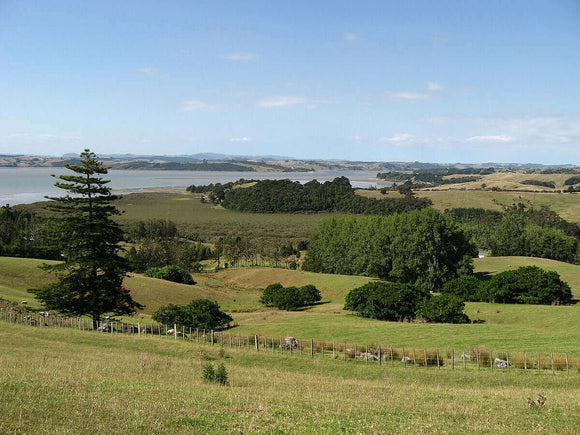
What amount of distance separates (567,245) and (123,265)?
104 m

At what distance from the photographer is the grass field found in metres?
37.0

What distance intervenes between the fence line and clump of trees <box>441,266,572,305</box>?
90.9 feet

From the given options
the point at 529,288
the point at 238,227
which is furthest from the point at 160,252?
the point at 529,288

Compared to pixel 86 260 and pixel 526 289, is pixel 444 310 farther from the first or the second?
pixel 86 260

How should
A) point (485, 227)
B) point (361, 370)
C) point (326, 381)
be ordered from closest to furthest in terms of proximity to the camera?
1. point (326, 381)
2. point (361, 370)
3. point (485, 227)

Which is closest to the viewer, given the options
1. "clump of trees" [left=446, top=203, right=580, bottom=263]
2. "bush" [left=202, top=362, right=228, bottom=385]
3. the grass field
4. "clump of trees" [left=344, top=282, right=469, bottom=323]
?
"bush" [left=202, top=362, right=228, bottom=385]

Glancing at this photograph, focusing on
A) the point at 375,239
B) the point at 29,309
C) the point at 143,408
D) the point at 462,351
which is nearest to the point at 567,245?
the point at 375,239

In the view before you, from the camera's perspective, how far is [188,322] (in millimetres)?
48281

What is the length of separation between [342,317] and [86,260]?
26.2m

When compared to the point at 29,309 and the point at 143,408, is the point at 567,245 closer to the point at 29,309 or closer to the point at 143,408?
the point at 29,309

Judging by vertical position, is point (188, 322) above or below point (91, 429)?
below

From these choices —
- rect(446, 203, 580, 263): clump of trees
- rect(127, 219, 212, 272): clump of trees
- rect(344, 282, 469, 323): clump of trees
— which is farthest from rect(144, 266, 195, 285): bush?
rect(446, 203, 580, 263): clump of trees

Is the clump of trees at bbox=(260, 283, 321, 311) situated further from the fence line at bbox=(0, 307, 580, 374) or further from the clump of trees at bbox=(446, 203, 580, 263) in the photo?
the clump of trees at bbox=(446, 203, 580, 263)

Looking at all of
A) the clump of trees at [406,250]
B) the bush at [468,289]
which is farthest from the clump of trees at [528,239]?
the bush at [468,289]
